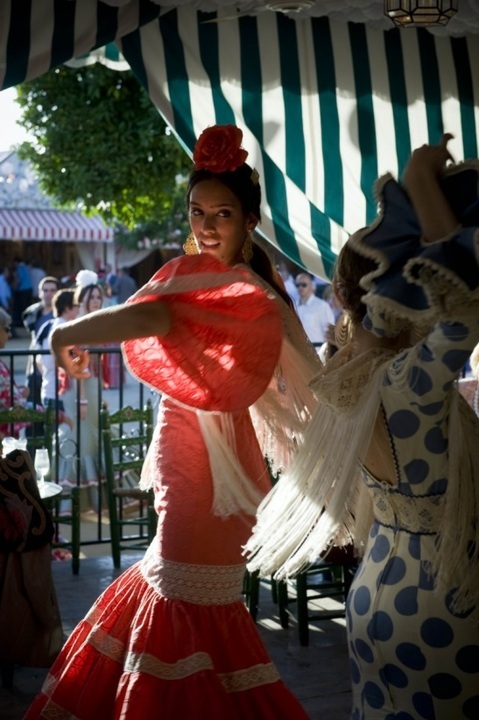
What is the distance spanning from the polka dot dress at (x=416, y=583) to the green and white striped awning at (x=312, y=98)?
134 inches

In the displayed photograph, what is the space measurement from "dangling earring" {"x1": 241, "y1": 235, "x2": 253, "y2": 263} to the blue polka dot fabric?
1.05 metres

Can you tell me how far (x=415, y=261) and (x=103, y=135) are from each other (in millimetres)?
7440

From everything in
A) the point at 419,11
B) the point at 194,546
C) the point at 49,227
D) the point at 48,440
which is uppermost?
the point at 49,227

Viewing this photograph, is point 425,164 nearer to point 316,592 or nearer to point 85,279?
point 316,592

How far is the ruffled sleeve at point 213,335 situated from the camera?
2.81m

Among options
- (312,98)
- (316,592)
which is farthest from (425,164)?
(316,592)

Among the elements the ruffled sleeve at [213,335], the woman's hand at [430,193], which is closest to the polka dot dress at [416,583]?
the woman's hand at [430,193]

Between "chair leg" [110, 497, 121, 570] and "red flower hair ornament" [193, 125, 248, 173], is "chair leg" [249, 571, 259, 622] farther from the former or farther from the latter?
"red flower hair ornament" [193, 125, 248, 173]

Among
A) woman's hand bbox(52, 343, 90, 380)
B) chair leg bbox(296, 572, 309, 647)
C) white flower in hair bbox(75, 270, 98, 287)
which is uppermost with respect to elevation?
white flower in hair bbox(75, 270, 98, 287)

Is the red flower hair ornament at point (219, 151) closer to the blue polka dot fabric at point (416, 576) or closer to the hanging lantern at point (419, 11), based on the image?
the blue polka dot fabric at point (416, 576)

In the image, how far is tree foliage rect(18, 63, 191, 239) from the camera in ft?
29.0

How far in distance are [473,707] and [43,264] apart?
81.4 feet

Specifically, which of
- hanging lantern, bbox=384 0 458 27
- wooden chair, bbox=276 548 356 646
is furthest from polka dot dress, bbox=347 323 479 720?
hanging lantern, bbox=384 0 458 27

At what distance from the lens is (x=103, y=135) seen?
9.07m
